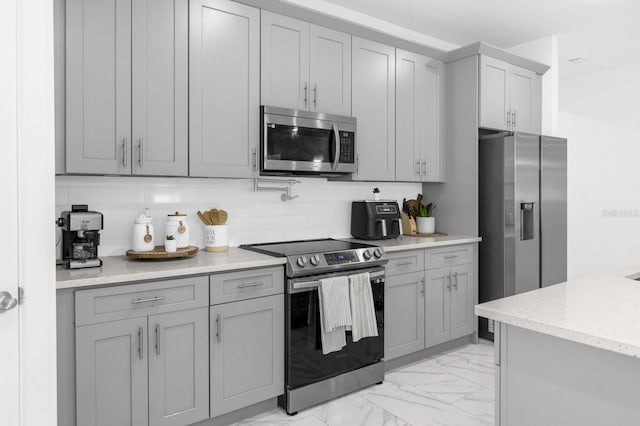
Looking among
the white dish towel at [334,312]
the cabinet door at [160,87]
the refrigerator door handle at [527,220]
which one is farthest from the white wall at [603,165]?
the cabinet door at [160,87]

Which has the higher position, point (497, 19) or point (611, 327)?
point (497, 19)

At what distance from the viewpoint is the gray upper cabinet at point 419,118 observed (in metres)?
3.69

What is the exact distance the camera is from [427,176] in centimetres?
391

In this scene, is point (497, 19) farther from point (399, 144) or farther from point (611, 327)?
point (611, 327)

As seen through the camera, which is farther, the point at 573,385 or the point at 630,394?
the point at 573,385

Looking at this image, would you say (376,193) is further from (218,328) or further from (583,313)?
(583,313)

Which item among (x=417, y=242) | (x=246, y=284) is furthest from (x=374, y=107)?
(x=246, y=284)

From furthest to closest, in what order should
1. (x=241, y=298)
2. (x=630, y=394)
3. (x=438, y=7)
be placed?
1. (x=438, y=7)
2. (x=241, y=298)
3. (x=630, y=394)

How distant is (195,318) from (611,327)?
1813 millimetres

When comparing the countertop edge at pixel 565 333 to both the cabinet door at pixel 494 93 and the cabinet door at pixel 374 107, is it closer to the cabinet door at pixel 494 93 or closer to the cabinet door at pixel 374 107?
the cabinet door at pixel 374 107

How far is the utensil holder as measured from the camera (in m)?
2.86

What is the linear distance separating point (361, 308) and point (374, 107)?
5.36 ft

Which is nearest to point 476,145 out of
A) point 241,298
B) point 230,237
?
point 230,237

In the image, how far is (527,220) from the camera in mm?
3861
